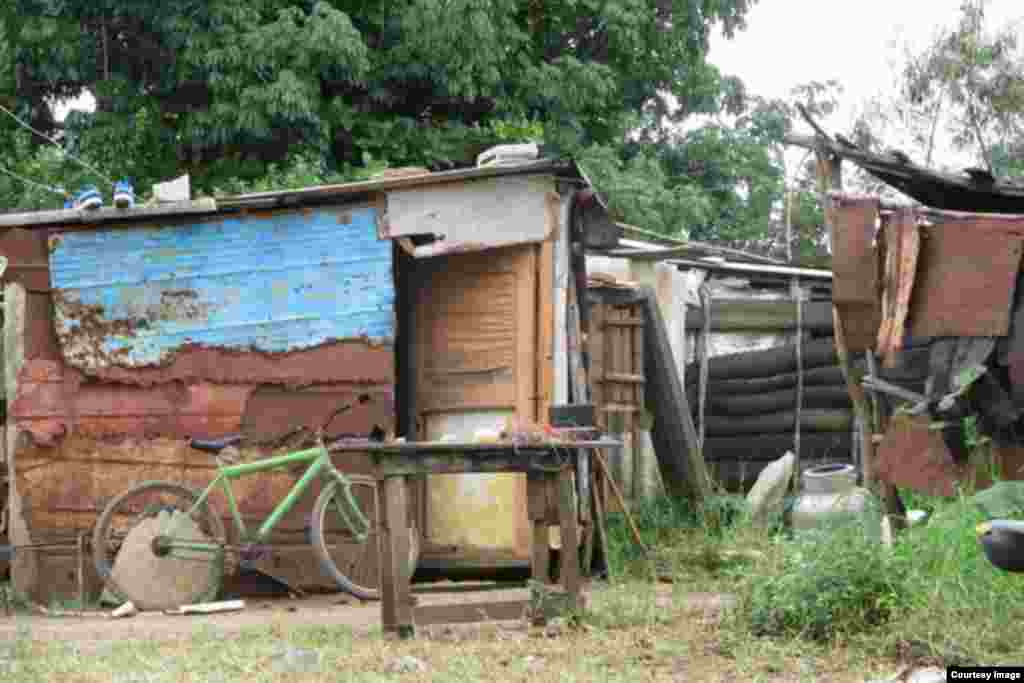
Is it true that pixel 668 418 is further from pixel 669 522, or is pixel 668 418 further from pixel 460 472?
pixel 460 472

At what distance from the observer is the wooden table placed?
7.60 m

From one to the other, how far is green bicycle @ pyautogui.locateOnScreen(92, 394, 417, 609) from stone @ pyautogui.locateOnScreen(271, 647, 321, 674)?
2.51 m

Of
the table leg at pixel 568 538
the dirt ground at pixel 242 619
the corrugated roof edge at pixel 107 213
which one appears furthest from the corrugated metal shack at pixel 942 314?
the corrugated roof edge at pixel 107 213

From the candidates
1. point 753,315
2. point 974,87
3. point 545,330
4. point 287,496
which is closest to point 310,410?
point 287,496

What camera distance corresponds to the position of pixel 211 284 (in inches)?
413

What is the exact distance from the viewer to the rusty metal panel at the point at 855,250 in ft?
25.5

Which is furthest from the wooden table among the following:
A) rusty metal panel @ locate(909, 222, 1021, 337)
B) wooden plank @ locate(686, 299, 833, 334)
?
wooden plank @ locate(686, 299, 833, 334)

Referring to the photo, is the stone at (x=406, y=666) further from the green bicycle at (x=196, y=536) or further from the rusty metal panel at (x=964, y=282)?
the rusty metal panel at (x=964, y=282)

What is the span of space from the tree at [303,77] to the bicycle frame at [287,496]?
548cm

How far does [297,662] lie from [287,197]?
418cm

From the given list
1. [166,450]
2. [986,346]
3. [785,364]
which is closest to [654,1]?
[785,364]

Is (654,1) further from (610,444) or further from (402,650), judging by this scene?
(402,650)

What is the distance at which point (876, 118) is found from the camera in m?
22.8

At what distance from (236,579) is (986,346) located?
203 inches
